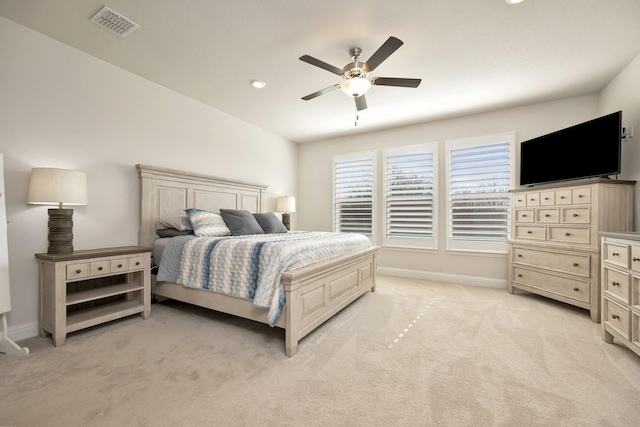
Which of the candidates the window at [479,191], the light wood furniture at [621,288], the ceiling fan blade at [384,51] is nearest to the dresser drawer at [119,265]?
the ceiling fan blade at [384,51]

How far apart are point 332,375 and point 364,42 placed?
2.77 m

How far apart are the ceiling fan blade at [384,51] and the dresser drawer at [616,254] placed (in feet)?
7.57

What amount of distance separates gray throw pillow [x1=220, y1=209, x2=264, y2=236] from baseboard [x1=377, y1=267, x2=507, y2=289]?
104 inches

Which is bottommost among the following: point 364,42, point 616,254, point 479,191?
point 616,254

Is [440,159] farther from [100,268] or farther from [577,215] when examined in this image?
[100,268]

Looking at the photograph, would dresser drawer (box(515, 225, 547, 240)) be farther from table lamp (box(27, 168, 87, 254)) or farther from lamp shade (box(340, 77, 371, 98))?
table lamp (box(27, 168, 87, 254))

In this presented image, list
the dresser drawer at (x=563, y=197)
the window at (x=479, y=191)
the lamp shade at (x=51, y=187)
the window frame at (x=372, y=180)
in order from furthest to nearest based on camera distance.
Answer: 1. the window frame at (x=372, y=180)
2. the window at (x=479, y=191)
3. the dresser drawer at (x=563, y=197)
4. the lamp shade at (x=51, y=187)

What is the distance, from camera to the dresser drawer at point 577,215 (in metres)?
2.86

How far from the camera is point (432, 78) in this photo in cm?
314

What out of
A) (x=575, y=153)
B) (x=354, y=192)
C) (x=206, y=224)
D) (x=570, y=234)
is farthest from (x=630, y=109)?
(x=206, y=224)

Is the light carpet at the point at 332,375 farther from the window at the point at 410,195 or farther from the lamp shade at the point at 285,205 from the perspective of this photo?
the lamp shade at the point at 285,205

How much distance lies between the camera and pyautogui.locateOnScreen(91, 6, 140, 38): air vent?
2.16m

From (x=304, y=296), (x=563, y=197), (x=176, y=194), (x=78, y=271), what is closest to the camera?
(x=304, y=296)

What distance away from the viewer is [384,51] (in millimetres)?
2059
